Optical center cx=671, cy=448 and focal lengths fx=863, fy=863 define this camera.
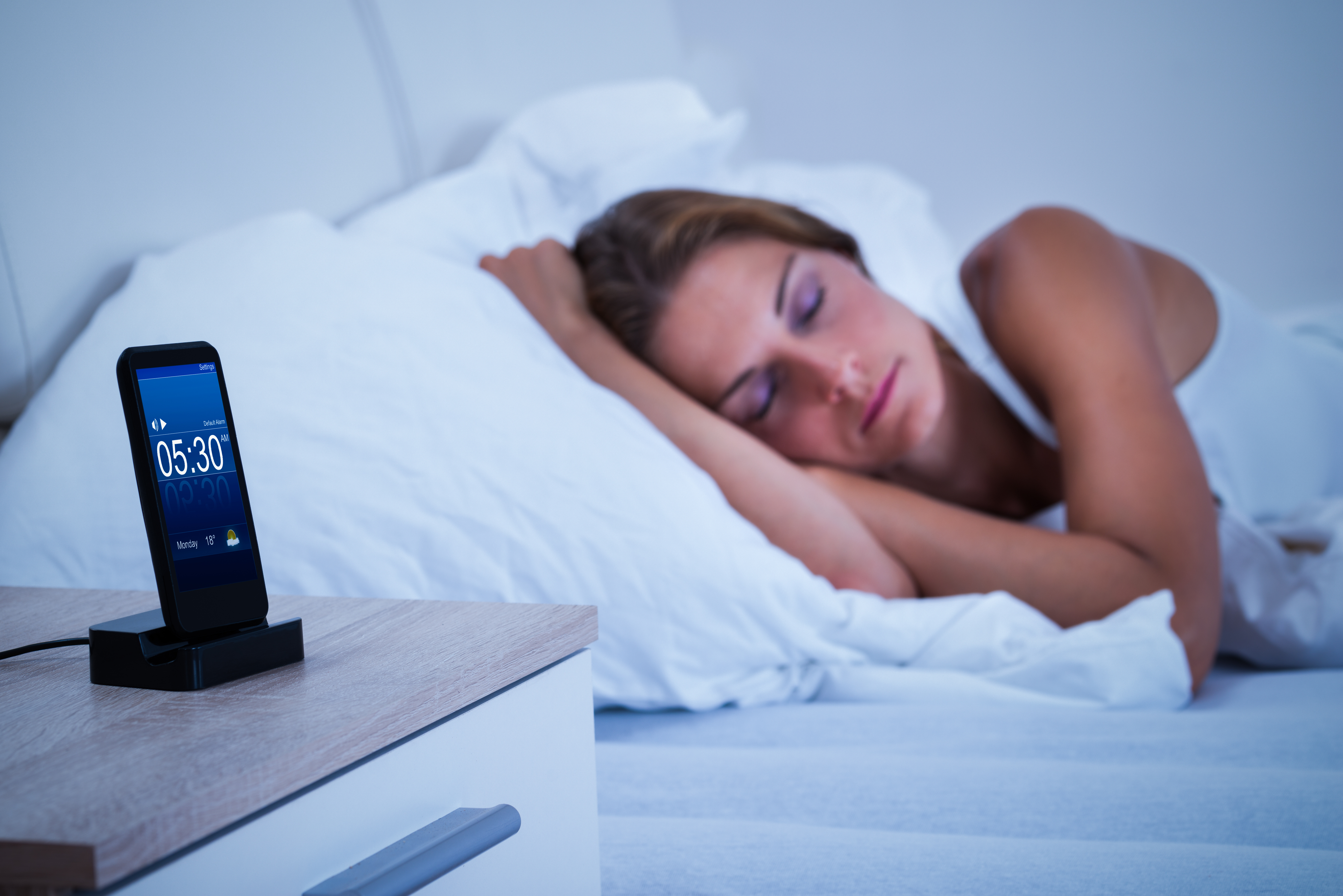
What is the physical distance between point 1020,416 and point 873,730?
0.80 m

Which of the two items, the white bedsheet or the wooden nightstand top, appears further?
the white bedsheet

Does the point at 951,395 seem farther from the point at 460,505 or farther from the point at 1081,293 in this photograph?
the point at 460,505

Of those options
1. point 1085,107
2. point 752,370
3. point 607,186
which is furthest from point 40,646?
point 1085,107

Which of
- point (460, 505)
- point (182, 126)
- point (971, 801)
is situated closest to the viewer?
point (971, 801)

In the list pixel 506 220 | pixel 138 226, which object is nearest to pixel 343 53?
pixel 506 220

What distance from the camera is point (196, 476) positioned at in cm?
40

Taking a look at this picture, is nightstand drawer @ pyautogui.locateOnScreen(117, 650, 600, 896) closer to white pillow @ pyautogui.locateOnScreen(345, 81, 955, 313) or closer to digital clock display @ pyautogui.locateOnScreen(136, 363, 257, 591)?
digital clock display @ pyautogui.locateOnScreen(136, 363, 257, 591)

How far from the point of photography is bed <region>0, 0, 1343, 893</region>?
55cm

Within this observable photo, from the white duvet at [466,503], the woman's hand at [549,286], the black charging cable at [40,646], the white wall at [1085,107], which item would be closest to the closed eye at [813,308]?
the woman's hand at [549,286]

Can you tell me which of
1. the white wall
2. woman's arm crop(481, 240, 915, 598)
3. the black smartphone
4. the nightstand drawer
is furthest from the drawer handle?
the white wall

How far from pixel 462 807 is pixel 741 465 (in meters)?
0.70

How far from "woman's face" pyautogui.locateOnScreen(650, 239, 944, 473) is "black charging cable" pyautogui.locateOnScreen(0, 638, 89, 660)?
35.1 inches

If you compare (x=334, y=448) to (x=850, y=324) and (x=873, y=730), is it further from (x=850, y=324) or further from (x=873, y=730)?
(x=850, y=324)

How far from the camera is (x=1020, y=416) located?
1383 mm
